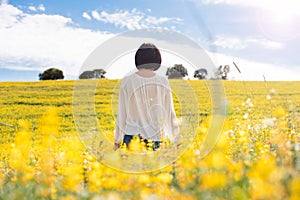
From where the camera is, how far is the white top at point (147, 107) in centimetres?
515

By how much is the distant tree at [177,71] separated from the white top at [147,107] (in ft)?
→ 0.43

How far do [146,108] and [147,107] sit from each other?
0.9 inches

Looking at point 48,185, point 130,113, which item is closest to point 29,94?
point 130,113

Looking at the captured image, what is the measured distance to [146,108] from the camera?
5.19m

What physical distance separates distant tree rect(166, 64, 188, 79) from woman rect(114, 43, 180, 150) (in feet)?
0.43

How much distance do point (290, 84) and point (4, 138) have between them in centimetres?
2269

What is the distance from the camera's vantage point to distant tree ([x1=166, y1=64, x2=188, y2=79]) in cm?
510

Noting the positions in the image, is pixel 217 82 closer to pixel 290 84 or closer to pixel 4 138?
pixel 4 138

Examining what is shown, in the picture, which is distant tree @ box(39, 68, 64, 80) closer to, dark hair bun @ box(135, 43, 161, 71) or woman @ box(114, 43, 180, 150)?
woman @ box(114, 43, 180, 150)

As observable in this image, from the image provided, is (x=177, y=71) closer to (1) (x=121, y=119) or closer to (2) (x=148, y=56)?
(2) (x=148, y=56)

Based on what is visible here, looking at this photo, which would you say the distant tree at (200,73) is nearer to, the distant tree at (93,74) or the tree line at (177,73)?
the tree line at (177,73)

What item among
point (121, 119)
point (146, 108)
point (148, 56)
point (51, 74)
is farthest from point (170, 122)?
point (51, 74)

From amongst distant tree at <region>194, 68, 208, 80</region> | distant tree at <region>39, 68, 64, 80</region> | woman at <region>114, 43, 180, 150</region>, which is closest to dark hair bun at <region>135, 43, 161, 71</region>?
woman at <region>114, 43, 180, 150</region>

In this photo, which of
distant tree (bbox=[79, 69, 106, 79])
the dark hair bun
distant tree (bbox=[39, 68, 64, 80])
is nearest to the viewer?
distant tree (bbox=[79, 69, 106, 79])
